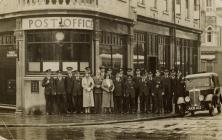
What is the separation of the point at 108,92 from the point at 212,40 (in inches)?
1474

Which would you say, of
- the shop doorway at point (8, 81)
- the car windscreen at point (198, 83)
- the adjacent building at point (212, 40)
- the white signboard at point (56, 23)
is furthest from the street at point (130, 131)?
→ the adjacent building at point (212, 40)

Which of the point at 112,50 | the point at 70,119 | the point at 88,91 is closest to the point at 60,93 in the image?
the point at 88,91

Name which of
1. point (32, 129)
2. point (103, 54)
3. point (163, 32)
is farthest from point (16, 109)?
point (163, 32)

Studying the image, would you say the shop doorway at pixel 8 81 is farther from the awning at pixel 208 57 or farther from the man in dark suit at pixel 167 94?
the awning at pixel 208 57

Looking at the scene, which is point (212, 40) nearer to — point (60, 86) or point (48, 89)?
point (60, 86)

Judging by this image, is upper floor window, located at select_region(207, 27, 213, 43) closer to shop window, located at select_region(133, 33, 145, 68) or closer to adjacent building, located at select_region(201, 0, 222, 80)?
adjacent building, located at select_region(201, 0, 222, 80)

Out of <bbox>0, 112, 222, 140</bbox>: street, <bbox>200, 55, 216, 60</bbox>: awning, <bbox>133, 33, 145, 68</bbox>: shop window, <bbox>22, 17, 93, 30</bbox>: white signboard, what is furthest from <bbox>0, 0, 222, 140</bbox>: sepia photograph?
<bbox>200, 55, 216, 60</bbox>: awning

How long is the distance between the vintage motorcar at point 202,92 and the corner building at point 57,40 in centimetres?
437

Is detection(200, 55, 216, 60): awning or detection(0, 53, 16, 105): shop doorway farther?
detection(200, 55, 216, 60): awning

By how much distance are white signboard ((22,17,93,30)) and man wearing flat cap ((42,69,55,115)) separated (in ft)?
6.51

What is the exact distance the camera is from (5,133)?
16688 millimetres

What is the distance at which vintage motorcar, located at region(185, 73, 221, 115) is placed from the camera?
75.2ft

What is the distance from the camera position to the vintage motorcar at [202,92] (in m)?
22.9

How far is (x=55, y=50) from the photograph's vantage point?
24109mm
